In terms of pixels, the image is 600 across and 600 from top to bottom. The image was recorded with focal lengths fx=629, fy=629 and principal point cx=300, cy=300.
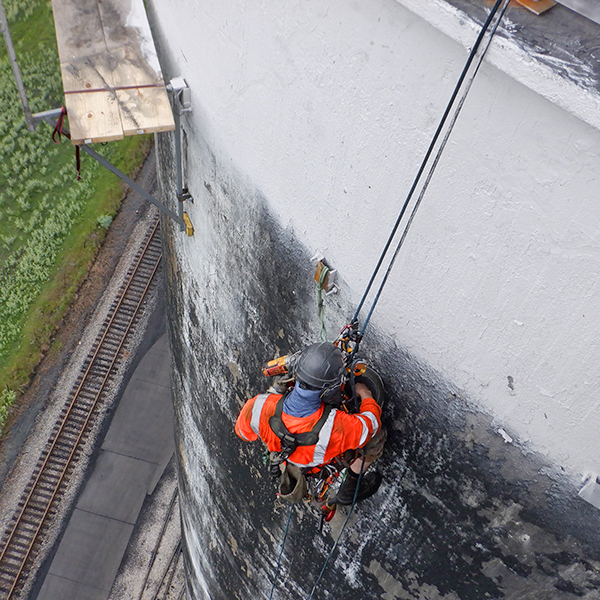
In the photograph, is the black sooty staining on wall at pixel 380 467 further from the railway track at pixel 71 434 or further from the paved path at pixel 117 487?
the railway track at pixel 71 434

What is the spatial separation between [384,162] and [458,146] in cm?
55

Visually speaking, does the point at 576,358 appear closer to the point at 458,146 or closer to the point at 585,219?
the point at 585,219

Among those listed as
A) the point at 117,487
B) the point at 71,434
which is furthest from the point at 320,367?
the point at 71,434

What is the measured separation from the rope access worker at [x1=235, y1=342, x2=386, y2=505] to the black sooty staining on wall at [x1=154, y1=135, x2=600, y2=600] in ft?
0.99

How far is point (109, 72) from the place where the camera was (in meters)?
5.26

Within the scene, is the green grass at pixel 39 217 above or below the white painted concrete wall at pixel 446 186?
below

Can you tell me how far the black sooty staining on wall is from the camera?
422cm

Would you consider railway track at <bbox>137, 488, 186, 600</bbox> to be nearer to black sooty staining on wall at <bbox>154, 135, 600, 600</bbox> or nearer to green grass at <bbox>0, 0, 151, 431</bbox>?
green grass at <bbox>0, 0, 151, 431</bbox>

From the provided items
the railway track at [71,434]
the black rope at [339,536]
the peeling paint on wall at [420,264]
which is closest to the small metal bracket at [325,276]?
the peeling paint on wall at [420,264]

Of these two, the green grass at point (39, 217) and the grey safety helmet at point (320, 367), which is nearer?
the grey safety helmet at point (320, 367)

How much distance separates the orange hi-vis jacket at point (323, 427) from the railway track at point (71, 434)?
10.7 meters

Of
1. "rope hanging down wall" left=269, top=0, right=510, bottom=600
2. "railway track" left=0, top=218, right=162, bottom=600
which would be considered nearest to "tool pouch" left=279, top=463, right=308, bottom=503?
"rope hanging down wall" left=269, top=0, right=510, bottom=600

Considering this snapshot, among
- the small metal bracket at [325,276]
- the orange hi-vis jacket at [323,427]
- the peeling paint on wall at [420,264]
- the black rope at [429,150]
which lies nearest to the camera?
the black rope at [429,150]

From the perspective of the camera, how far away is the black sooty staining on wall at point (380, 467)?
422 cm
